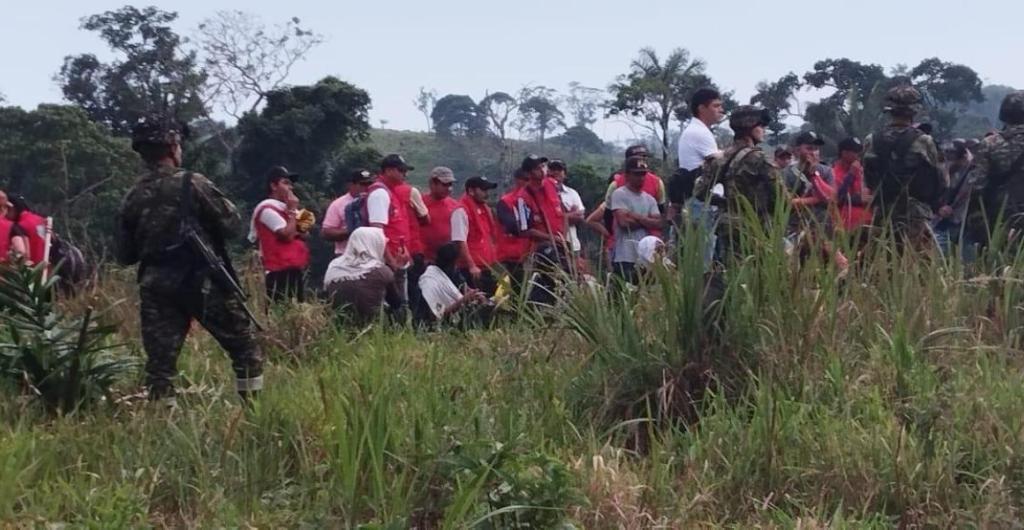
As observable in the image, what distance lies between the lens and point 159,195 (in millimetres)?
5773

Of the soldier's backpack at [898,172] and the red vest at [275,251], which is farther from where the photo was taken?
the red vest at [275,251]

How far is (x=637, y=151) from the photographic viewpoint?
29.7 ft

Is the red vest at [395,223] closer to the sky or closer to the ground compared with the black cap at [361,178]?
closer to the ground

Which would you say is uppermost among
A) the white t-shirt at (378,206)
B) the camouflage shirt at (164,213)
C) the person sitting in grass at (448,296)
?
the camouflage shirt at (164,213)

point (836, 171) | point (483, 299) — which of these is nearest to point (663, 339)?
point (483, 299)

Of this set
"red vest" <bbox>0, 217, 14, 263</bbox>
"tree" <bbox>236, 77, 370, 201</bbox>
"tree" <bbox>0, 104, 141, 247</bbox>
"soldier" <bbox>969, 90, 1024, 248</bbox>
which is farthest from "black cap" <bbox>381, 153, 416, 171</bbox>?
"tree" <bbox>236, 77, 370, 201</bbox>

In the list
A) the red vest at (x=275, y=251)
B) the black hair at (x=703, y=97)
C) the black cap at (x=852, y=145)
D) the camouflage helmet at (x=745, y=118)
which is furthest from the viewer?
the black cap at (x=852, y=145)

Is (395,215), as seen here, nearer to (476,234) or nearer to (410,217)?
(410,217)

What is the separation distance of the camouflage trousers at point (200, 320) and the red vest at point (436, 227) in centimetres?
393

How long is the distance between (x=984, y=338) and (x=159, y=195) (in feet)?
12.5

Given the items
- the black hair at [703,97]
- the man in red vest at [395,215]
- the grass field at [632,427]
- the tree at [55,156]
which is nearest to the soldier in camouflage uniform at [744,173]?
the black hair at [703,97]

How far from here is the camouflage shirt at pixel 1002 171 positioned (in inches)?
312

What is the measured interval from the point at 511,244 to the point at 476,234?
0.91ft

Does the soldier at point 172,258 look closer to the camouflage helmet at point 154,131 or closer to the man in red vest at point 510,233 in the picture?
the camouflage helmet at point 154,131
